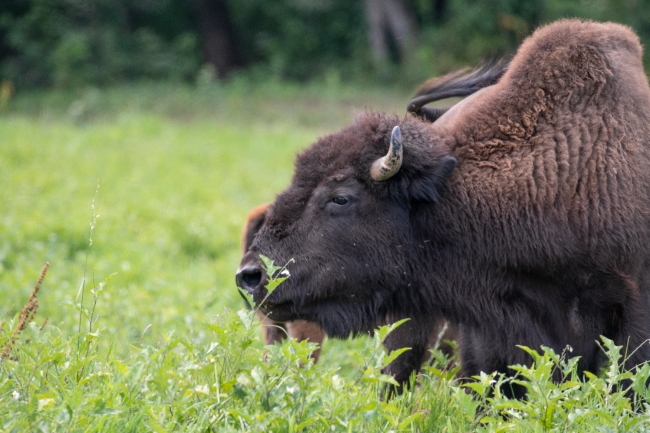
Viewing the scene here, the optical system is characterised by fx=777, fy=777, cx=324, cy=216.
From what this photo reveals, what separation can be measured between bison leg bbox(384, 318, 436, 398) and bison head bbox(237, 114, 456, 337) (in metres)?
0.32

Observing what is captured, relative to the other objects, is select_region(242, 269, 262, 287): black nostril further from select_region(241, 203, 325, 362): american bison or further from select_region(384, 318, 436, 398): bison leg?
select_region(241, 203, 325, 362): american bison

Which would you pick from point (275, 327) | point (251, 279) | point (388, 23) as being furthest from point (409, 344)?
point (388, 23)

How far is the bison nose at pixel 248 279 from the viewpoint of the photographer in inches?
170

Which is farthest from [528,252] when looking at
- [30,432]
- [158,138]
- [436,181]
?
[158,138]

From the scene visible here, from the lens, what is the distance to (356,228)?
4.42m

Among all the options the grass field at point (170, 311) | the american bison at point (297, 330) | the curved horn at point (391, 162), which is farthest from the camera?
the american bison at point (297, 330)

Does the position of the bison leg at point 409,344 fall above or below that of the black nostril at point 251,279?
below

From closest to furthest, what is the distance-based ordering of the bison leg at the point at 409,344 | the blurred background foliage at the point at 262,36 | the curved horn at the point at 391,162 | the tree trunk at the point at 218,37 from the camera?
1. the curved horn at the point at 391,162
2. the bison leg at the point at 409,344
3. the blurred background foliage at the point at 262,36
4. the tree trunk at the point at 218,37

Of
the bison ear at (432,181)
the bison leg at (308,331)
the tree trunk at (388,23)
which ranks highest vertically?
the bison ear at (432,181)

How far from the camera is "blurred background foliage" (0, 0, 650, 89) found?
2553 cm

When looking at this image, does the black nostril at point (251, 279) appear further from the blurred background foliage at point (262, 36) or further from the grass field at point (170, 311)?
the blurred background foliage at point (262, 36)

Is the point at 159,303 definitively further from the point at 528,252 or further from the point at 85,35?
the point at 85,35

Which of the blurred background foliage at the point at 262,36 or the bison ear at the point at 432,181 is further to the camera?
the blurred background foliage at the point at 262,36

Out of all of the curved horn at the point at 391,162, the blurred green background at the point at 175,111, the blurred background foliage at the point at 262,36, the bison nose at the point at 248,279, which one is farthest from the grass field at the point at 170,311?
the blurred background foliage at the point at 262,36
